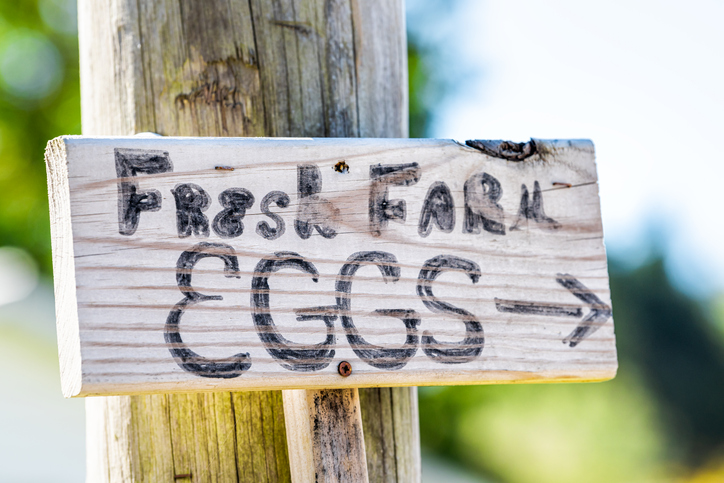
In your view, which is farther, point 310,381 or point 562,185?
point 562,185

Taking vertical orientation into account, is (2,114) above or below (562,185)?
above

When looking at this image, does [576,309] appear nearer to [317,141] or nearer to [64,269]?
[317,141]

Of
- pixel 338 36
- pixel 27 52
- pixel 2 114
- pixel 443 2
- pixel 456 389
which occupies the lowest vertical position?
Answer: pixel 456 389

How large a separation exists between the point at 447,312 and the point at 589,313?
25 centimetres

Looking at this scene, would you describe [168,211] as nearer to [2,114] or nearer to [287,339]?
[287,339]

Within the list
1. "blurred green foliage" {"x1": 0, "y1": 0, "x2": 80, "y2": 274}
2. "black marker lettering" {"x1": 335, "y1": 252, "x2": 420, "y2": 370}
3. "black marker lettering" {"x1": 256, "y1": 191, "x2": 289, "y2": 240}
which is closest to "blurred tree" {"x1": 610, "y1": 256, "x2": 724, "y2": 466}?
"blurred green foliage" {"x1": 0, "y1": 0, "x2": 80, "y2": 274}

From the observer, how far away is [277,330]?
80 centimetres

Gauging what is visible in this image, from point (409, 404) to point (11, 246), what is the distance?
814 centimetres

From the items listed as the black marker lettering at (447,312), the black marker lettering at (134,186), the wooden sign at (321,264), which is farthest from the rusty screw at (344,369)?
the black marker lettering at (134,186)


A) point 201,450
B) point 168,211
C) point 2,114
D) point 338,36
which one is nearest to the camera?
point 168,211

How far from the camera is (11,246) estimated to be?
7730mm

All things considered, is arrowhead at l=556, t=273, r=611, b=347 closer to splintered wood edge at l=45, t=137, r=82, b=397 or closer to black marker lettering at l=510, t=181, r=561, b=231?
black marker lettering at l=510, t=181, r=561, b=231

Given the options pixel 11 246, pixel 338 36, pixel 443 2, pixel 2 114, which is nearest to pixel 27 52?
pixel 2 114

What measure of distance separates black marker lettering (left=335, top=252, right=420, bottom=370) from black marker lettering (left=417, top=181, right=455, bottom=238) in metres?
0.07
